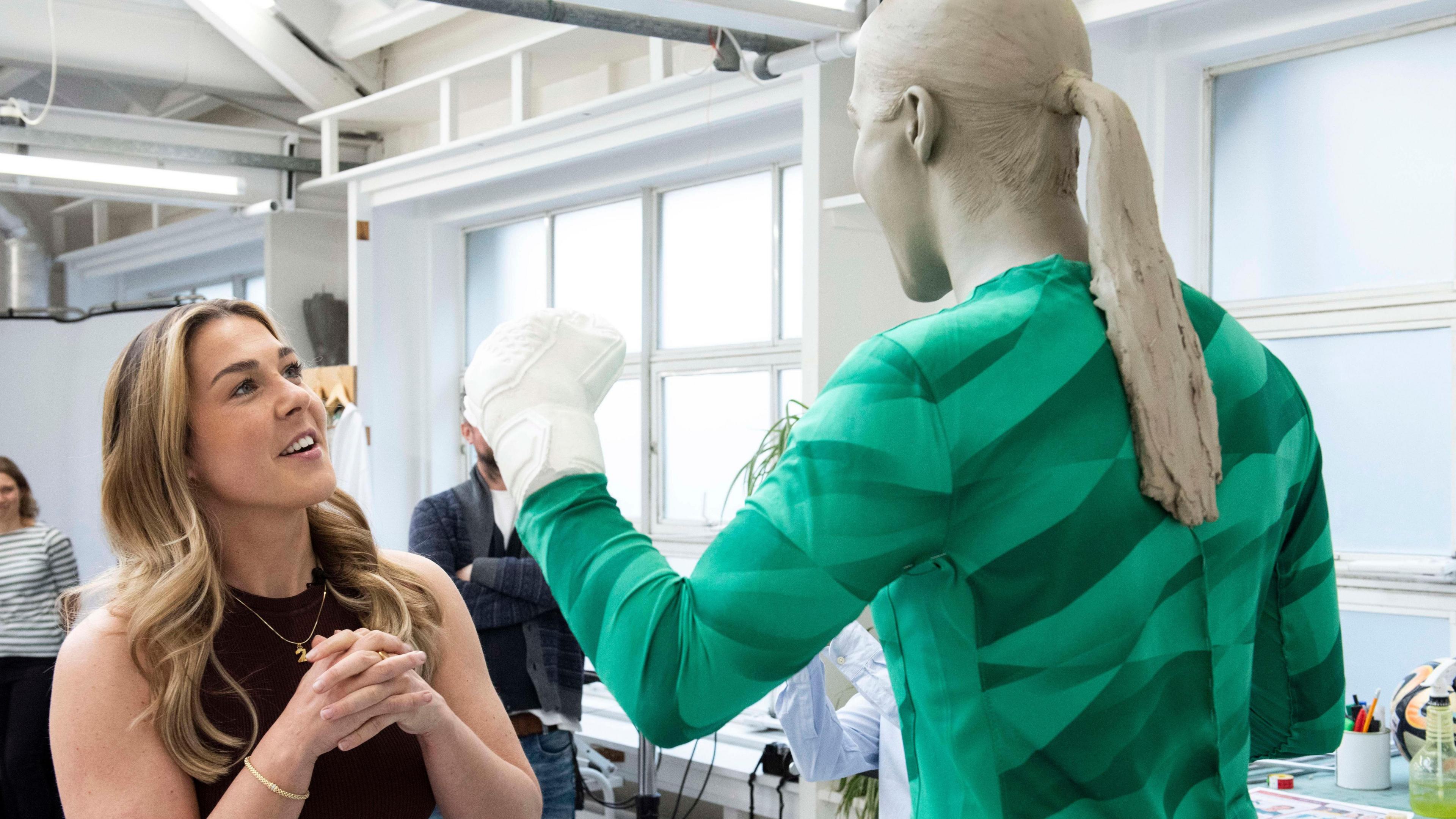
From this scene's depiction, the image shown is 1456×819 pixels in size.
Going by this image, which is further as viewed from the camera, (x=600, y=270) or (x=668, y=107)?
(x=600, y=270)

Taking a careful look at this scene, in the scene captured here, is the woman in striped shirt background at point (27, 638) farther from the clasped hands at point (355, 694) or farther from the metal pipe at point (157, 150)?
the clasped hands at point (355, 694)

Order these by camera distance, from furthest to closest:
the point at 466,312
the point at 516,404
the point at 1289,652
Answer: the point at 466,312
the point at 1289,652
the point at 516,404

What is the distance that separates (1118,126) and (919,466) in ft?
0.94

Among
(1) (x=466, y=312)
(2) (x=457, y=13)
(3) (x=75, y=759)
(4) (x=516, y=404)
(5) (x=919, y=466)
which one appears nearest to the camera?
(5) (x=919, y=466)

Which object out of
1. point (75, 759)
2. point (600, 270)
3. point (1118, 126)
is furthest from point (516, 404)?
point (600, 270)

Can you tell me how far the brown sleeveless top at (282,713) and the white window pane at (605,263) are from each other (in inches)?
133

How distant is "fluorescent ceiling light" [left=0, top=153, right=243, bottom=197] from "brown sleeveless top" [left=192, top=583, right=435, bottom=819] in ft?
12.2

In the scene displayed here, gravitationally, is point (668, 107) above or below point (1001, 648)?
above

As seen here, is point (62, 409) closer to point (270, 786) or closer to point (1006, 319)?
point (270, 786)

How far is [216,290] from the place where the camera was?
24.2ft

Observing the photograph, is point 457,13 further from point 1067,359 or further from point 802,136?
point 1067,359

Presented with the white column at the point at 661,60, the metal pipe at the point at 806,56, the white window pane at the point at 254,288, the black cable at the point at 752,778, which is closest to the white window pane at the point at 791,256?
the white column at the point at 661,60

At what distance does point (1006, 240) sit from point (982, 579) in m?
0.25

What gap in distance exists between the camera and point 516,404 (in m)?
0.90
